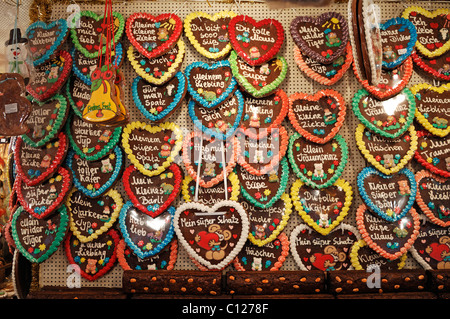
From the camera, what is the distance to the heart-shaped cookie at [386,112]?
9.29 ft

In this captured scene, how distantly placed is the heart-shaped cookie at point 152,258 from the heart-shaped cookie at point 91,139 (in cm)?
71

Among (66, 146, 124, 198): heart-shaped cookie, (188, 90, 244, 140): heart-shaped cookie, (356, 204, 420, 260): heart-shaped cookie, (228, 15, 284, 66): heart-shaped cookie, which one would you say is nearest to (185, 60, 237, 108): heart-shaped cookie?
(188, 90, 244, 140): heart-shaped cookie

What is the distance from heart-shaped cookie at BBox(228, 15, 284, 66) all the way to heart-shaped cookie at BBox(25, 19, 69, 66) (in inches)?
52.1

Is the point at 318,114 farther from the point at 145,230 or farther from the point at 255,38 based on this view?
the point at 145,230

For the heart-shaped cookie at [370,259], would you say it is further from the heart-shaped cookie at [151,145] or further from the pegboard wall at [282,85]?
the heart-shaped cookie at [151,145]

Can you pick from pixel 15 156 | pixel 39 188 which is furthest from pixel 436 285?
pixel 15 156

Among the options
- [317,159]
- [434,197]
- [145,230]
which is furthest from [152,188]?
[434,197]

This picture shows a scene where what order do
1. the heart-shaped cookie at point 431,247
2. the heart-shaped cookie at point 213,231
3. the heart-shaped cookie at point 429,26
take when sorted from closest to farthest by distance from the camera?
the heart-shaped cookie at point 213,231 → the heart-shaped cookie at point 431,247 → the heart-shaped cookie at point 429,26

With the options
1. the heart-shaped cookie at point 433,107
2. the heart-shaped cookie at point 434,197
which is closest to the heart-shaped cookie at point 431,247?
the heart-shaped cookie at point 434,197

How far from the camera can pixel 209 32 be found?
9.60 ft

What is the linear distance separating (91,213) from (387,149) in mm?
2361

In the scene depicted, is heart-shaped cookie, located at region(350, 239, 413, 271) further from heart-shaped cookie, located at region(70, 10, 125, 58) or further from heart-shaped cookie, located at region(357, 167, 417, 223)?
heart-shaped cookie, located at region(70, 10, 125, 58)

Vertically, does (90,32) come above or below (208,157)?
above

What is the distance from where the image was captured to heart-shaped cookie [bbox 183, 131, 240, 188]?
2.84 meters
